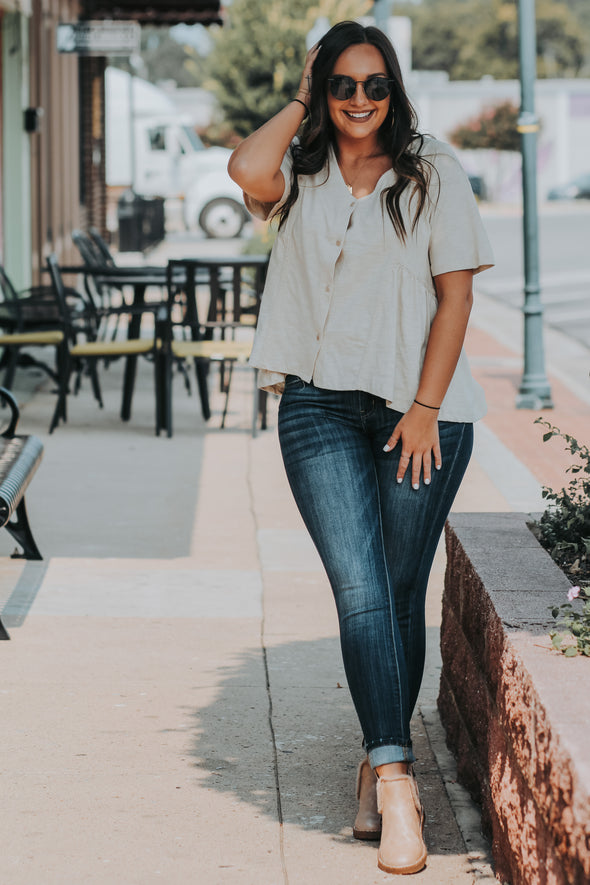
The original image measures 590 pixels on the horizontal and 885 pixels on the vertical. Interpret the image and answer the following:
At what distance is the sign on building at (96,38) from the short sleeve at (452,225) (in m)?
12.2

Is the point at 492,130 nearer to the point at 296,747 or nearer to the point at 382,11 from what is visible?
the point at 382,11

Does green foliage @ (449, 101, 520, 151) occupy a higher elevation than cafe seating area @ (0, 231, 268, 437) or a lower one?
higher

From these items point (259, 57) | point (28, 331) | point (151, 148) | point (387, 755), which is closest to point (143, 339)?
point (28, 331)

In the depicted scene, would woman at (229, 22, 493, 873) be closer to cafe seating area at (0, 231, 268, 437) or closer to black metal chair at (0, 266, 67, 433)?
cafe seating area at (0, 231, 268, 437)

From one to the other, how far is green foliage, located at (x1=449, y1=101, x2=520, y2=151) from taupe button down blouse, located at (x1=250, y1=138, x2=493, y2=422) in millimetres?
59528

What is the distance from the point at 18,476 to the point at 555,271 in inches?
752

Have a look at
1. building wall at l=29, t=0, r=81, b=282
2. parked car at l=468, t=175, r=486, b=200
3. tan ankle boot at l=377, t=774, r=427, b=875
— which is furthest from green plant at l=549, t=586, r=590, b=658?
parked car at l=468, t=175, r=486, b=200

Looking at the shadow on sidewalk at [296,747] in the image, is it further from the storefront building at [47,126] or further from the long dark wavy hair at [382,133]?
the storefront building at [47,126]

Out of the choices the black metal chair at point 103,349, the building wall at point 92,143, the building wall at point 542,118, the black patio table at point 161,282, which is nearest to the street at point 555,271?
the black patio table at point 161,282

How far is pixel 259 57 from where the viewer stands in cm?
3753

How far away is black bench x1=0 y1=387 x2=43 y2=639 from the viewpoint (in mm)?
4938

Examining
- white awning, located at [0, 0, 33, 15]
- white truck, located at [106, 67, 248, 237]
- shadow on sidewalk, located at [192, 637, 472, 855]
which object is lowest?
shadow on sidewalk, located at [192, 637, 472, 855]

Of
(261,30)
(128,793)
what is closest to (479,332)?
(128,793)

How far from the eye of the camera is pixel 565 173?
64.8m
